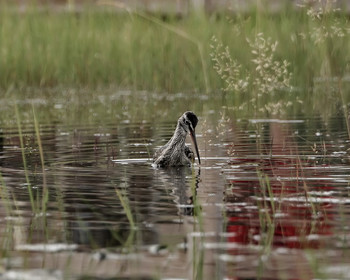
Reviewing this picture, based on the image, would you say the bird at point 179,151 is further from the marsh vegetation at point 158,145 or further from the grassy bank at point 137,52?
the grassy bank at point 137,52

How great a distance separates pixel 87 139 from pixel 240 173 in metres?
3.43

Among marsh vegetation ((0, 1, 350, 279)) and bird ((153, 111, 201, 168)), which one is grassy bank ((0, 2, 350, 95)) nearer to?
marsh vegetation ((0, 1, 350, 279))

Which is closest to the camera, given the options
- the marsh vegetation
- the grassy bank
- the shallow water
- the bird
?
the shallow water

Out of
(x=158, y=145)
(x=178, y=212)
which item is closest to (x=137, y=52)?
(x=158, y=145)

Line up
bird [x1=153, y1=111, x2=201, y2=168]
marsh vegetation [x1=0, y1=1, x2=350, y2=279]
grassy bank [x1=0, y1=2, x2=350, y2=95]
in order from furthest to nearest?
1. grassy bank [x1=0, y1=2, x2=350, y2=95]
2. bird [x1=153, y1=111, x2=201, y2=168]
3. marsh vegetation [x1=0, y1=1, x2=350, y2=279]

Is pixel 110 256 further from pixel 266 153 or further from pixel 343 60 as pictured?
pixel 343 60

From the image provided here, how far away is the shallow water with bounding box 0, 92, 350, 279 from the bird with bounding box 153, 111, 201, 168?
13 centimetres

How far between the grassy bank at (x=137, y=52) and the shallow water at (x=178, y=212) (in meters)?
5.39

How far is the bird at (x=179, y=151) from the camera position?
10617mm

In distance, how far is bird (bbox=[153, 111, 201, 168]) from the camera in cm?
1062

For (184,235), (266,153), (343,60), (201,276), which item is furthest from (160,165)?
(343,60)

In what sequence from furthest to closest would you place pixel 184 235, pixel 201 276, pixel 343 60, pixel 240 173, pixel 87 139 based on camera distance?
1. pixel 343 60
2. pixel 87 139
3. pixel 240 173
4. pixel 184 235
5. pixel 201 276

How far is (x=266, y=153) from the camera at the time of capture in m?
10.9

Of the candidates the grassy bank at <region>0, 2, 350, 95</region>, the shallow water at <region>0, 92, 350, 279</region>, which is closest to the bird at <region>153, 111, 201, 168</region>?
the shallow water at <region>0, 92, 350, 279</region>
